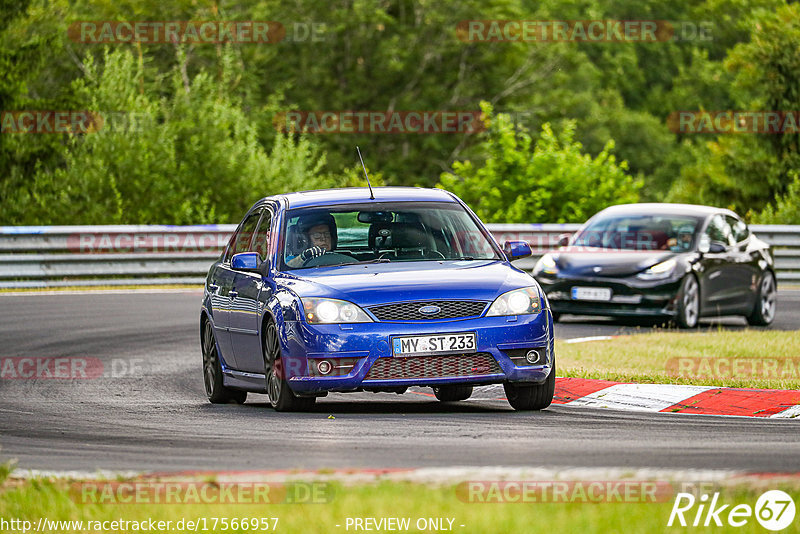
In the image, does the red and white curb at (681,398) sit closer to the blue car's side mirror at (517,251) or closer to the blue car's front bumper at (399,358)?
the blue car's side mirror at (517,251)

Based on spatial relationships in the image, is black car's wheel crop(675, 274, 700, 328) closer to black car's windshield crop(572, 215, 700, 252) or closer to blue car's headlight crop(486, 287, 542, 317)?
black car's windshield crop(572, 215, 700, 252)

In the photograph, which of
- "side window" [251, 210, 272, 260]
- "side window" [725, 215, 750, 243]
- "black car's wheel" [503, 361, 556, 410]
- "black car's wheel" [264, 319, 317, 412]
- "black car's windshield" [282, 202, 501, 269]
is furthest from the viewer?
"side window" [725, 215, 750, 243]

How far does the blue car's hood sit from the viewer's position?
35.1 feet

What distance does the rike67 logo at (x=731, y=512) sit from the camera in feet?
20.4

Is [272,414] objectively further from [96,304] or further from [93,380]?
[96,304]

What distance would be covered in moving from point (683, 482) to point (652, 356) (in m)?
8.28

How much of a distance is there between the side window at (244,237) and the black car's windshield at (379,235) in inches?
42.0

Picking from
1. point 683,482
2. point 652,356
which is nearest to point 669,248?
point 652,356

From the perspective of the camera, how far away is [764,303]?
21.0 meters

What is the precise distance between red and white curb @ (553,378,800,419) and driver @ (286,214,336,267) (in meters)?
2.16

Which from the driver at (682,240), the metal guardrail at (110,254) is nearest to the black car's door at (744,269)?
the driver at (682,240)

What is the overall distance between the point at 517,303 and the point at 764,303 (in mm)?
10878

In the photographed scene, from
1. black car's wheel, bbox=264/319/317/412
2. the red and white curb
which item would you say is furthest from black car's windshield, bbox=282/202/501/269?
the red and white curb

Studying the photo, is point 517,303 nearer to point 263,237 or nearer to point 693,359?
point 263,237
